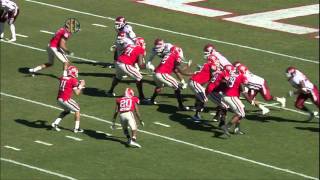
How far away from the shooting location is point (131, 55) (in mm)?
28891

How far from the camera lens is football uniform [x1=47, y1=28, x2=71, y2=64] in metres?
30.7

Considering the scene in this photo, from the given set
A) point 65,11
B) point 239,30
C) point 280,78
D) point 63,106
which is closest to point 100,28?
point 65,11

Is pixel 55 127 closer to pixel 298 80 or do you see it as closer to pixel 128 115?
pixel 128 115

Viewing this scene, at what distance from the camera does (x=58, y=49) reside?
30.8 meters

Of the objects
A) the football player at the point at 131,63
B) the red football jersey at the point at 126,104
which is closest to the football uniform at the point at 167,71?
the football player at the point at 131,63

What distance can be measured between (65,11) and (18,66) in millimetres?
6064

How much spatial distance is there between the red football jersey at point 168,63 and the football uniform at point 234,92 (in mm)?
2515

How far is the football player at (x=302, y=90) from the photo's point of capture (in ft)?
88.4

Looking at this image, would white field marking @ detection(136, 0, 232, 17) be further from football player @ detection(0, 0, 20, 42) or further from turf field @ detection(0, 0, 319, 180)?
football player @ detection(0, 0, 20, 42)

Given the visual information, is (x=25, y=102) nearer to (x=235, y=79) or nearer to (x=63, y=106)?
(x=63, y=106)

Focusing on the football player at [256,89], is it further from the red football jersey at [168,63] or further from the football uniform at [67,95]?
the football uniform at [67,95]

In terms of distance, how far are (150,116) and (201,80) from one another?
5.36 ft

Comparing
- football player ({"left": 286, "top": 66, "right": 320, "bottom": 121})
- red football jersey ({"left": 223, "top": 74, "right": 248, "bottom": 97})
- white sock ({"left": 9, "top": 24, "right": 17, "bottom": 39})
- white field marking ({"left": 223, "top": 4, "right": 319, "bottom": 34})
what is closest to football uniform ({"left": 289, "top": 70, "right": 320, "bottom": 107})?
football player ({"left": 286, "top": 66, "right": 320, "bottom": 121})

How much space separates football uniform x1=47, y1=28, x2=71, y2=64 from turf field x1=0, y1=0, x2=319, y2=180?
0.64 metres
